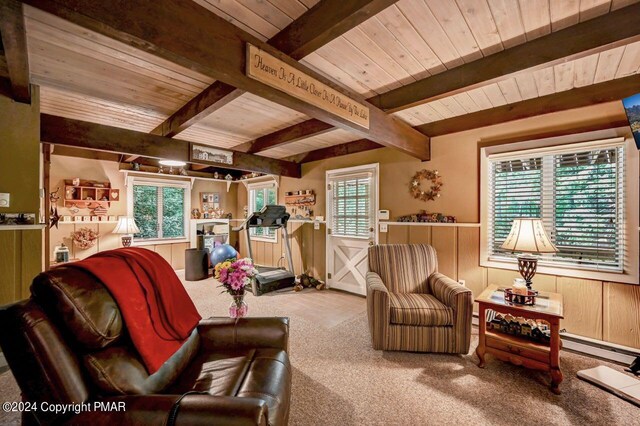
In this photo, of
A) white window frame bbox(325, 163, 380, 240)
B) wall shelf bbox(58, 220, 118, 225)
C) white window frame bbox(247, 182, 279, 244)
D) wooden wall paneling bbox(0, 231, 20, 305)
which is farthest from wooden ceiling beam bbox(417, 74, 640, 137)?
wall shelf bbox(58, 220, 118, 225)

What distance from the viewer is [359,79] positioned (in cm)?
239

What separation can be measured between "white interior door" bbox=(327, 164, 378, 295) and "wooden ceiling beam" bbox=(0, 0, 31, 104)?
12.5 ft

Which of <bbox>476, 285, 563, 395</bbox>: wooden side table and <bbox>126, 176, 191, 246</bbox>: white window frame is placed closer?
<bbox>476, 285, 563, 395</bbox>: wooden side table

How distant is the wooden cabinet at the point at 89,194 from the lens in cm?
473

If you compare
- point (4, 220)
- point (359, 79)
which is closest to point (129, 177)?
point (4, 220)

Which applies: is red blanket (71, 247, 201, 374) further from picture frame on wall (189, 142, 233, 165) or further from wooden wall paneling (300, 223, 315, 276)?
wooden wall paneling (300, 223, 315, 276)

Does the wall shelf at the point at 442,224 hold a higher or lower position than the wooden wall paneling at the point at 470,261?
higher

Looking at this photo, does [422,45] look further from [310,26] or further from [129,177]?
[129,177]

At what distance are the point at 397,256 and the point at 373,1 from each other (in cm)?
250

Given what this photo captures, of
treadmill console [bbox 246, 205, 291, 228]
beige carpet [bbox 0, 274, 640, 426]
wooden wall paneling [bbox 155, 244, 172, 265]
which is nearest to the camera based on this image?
beige carpet [bbox 0, 274, 640, 426]

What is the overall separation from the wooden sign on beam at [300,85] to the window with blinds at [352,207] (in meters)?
2.05

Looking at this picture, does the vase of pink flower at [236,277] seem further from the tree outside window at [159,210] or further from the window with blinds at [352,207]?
the tree outside window at [159,210]

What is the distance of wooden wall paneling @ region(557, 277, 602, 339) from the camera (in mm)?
2594

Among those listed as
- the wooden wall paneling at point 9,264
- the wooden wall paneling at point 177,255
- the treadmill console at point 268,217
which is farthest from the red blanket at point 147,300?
the wooden wall paneling at point 177,255
